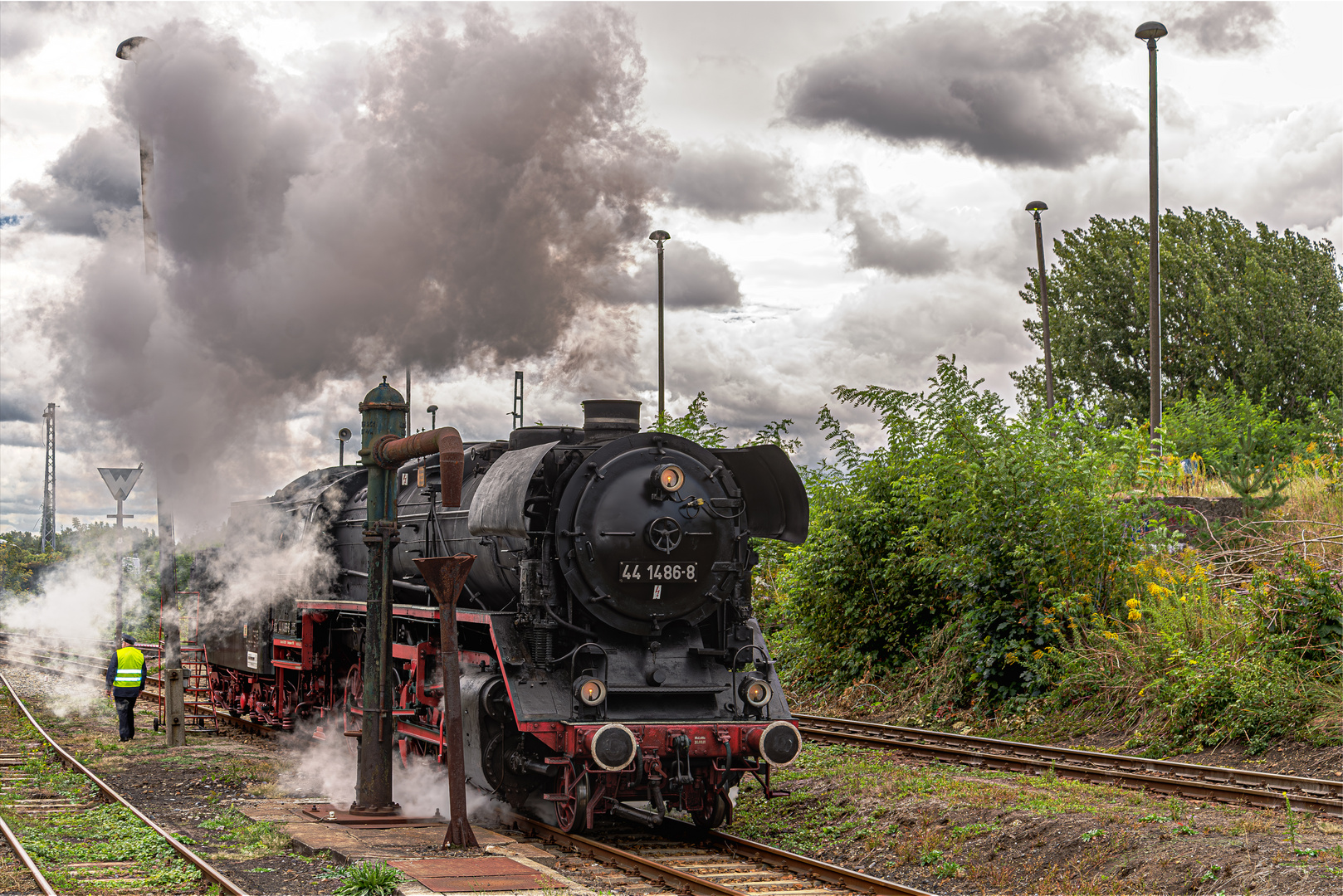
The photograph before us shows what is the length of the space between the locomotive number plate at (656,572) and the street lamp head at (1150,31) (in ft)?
44.8

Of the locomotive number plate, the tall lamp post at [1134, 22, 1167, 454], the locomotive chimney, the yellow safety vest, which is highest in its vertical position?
the tall lamp post at [1134, 22, 1167, 454]

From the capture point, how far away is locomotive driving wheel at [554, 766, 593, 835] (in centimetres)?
874

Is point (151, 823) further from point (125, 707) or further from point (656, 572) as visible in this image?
point (125, 707)

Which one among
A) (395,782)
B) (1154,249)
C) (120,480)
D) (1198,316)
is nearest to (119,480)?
(120,480)

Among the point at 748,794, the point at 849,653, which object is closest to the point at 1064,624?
the point at 849,653

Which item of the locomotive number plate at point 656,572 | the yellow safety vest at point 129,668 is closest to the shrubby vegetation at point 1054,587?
the locomotive number plate at point 656,572

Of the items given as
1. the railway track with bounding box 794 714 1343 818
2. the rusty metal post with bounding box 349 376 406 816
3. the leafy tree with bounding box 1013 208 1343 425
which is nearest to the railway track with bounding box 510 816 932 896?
the rusty metal post with bounding box 349 376 406 816

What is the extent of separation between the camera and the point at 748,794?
1112 centimetres

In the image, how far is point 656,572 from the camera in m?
9.25

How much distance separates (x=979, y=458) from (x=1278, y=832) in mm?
7451

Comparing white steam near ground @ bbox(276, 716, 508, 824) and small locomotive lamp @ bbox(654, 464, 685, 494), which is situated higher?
small locomotive lamp @ bbox(654, 464, 685, 494)

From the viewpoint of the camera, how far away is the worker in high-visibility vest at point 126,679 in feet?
51.7

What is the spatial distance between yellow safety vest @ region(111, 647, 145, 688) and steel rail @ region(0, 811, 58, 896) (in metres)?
5.81

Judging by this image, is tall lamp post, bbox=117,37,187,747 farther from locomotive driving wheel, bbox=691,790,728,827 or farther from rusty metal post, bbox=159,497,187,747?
locomotive driving wheel, bbox=691,790,728,827
